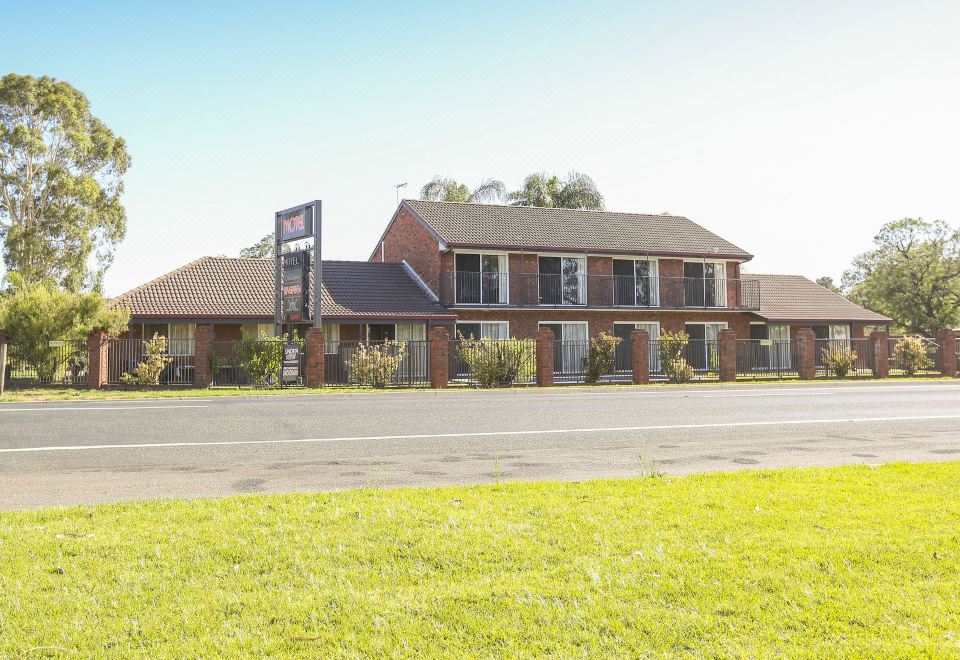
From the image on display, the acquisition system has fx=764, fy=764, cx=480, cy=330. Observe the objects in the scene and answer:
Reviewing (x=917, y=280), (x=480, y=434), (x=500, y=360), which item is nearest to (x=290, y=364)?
(x=500, y=360)

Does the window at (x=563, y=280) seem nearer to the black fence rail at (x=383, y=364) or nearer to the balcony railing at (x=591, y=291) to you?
the balcony railing at (x=591, y=291)

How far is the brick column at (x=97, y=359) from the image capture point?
2302cm

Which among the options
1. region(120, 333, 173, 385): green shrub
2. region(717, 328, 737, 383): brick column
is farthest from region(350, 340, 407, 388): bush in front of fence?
region(717, 328, 737, 383): brick column

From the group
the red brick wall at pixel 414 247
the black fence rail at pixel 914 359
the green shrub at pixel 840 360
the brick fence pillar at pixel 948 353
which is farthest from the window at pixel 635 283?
the brick fence pillar at pixel 948 353

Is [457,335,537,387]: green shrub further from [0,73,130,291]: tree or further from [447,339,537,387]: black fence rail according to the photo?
[0,73,130,291]: tree

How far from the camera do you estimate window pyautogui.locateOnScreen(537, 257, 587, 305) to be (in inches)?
1336

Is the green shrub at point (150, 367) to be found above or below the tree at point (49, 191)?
below

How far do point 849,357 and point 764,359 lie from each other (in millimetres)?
3264

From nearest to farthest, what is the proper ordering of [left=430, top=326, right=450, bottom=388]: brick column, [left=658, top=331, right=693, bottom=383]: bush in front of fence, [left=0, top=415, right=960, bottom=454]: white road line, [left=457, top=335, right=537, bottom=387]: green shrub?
[left=0, top=415, right=960, bottom=454]: white road line, [left=430, top=326, right=450, bottom=388]: brick column, [left=457, top=335, right=537, bottom=387]: green shrub, [left=658, top=331, right=693, bottom=383]: bush in front of fence

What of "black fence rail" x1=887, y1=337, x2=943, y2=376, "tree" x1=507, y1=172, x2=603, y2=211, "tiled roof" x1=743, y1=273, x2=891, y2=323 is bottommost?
"black fence rail" x1=887, y1=337, x2=943, y2=376

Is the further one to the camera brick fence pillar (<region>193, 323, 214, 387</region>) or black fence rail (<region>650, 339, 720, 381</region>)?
black fence rail (<region>650, 339, 720, 381</region>)

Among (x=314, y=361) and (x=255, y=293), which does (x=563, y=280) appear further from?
(x=314, y=361)

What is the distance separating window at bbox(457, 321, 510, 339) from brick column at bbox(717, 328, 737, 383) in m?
8.76

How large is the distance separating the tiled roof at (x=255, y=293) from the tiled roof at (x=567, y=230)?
3.15 m
